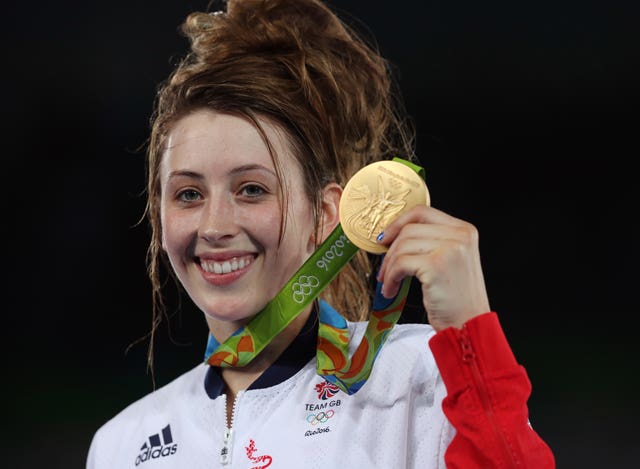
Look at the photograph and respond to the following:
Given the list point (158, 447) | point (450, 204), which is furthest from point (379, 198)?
point (450, 204)

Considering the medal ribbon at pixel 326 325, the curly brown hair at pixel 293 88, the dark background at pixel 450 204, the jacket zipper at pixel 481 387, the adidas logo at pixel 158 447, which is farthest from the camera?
the dark background at pixel 450 204

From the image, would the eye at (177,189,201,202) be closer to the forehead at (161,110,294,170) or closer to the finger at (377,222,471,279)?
the forehead at (161,110,294,170)

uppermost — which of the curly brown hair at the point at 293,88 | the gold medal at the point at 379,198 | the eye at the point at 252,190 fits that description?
the curly brown hair at the point at 293,88

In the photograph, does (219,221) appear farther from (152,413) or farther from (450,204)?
(450,204)

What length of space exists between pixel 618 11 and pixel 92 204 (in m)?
2.25

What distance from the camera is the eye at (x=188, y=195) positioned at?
6.11ft

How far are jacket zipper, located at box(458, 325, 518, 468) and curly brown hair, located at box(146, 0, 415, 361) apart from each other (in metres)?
0.52

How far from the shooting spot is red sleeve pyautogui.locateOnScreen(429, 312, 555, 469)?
144cm

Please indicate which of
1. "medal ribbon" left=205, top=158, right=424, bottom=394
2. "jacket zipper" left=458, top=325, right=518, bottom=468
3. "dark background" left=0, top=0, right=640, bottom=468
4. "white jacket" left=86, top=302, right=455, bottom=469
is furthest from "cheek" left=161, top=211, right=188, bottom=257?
"dark background" left=0, top=0, right=640, bottom=468

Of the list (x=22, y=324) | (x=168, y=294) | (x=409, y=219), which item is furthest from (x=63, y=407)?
(x=409, y=219)

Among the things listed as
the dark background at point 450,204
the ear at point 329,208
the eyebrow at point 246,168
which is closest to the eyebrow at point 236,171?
the eyebrow at point 246,168

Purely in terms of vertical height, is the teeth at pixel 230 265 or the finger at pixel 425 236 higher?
the teeth at pixel 230 265

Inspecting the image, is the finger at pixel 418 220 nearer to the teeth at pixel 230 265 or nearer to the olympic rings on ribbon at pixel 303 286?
the olympic rings on ribbon at pixel 303 286

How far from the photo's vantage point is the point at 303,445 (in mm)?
1806
